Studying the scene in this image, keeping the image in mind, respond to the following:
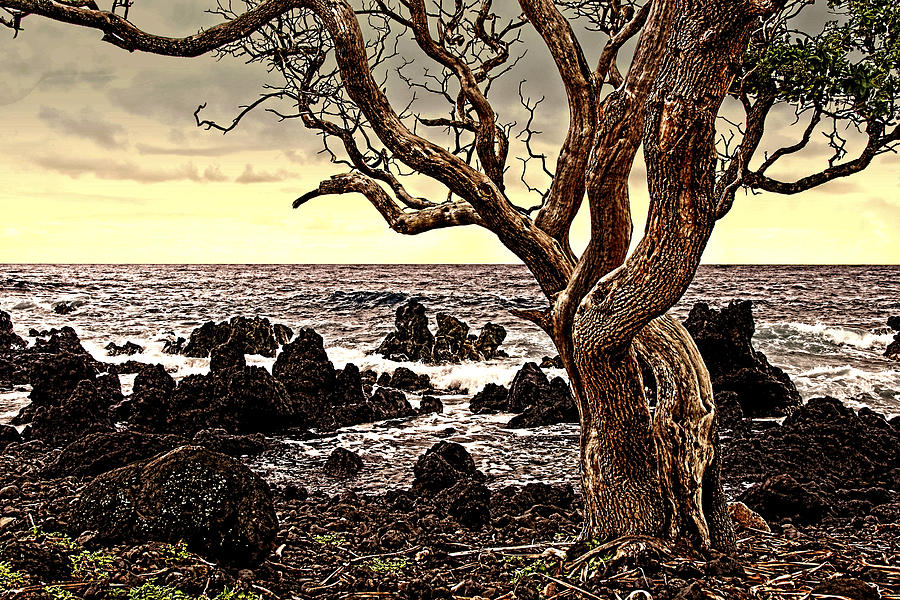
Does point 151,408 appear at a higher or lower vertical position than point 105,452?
lower

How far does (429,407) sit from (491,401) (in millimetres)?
1397

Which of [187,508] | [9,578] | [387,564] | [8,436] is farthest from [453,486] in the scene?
[8,436]

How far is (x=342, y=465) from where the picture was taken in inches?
379

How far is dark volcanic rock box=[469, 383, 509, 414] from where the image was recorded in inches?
572

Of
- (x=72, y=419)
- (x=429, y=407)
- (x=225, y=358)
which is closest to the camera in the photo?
(x=72, y=419)

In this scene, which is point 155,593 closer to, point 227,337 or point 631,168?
point 631,168

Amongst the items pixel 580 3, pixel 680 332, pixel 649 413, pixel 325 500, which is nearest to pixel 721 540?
pixel 649 413

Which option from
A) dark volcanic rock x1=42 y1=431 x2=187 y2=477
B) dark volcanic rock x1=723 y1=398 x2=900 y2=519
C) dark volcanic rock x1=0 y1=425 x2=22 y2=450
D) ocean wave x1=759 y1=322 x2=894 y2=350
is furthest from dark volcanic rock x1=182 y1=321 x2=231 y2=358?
ocean wave x1=759 y1=322 x2=894 y2=350

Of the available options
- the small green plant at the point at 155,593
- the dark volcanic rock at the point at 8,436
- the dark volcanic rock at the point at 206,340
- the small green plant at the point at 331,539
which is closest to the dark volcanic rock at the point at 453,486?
the small green plant at the point at 331,539

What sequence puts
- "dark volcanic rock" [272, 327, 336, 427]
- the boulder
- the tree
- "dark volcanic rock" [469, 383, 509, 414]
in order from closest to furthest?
the tree → "dark volcanic rock" [272, 327, 336, 427] → "dark volcanic rock" [469, 383, 509, 414] → the boulder

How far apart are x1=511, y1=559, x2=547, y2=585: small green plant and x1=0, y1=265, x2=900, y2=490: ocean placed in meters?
4.52

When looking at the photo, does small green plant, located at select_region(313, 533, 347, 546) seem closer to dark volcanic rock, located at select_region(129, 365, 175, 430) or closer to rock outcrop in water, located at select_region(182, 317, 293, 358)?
dark volcanic rock, located at select_region(129, 365, 175, 430)

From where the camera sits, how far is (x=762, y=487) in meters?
7.30

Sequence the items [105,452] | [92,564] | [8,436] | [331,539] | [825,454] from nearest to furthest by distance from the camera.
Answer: [92,564], [331,539], [105,452], [825,454], [8,436]
